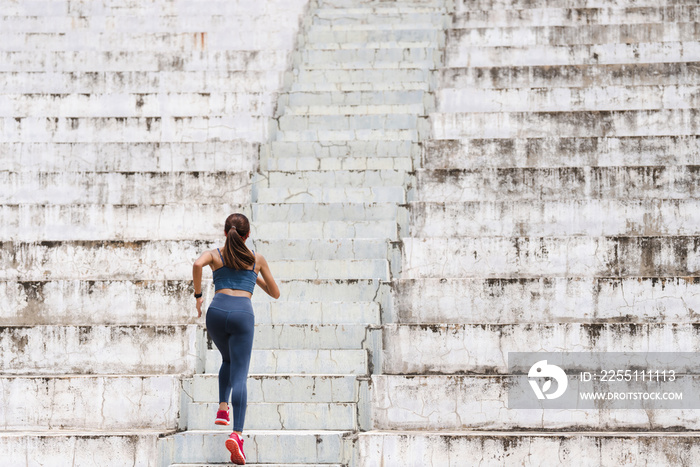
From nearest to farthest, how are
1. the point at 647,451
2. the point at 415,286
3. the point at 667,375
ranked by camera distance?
the point at 647,451 → the point at 667,375 → the point at 415,286

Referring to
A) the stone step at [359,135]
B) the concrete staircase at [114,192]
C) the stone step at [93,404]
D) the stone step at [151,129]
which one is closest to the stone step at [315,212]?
the concrete staircase at [114,192]

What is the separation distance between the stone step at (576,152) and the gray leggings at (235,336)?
159 inches

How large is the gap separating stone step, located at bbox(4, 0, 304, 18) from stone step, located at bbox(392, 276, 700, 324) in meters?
6.97

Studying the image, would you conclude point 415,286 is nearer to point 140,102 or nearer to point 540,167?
point 540,167

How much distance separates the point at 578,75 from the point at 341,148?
303cm

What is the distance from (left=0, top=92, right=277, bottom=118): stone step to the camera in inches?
391

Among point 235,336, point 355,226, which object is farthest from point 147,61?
point 235,336

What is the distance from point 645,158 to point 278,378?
4.44m

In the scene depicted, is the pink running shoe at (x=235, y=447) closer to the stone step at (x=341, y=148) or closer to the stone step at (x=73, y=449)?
the stone step at (x=73, y=449)

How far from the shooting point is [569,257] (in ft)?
24.1

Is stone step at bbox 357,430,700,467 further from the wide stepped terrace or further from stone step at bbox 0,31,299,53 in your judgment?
stone step at bbox 0,31,299,53

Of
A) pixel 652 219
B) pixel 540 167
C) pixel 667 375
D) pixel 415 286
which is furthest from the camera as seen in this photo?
pixel 540 167

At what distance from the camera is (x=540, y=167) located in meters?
8.40

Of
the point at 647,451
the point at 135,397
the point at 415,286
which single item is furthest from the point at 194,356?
the point at 647,451
